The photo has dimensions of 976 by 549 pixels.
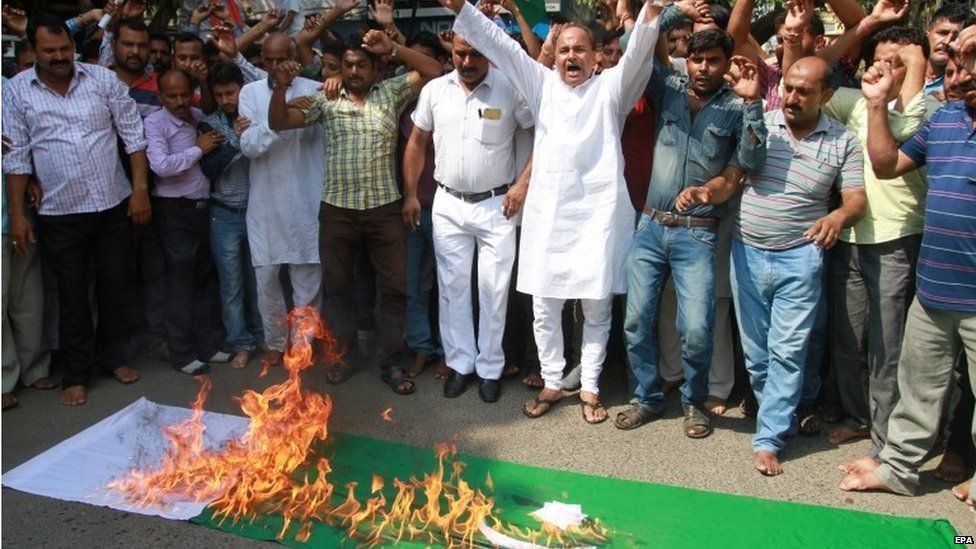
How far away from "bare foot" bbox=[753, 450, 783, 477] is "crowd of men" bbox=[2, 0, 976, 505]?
2 cm

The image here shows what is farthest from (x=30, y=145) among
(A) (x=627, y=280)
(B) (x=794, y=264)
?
(B) (x=794, y=264)

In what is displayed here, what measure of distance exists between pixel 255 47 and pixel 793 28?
4490 millimetres

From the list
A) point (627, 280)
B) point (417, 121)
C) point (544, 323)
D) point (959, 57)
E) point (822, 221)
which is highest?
point (959, 57)

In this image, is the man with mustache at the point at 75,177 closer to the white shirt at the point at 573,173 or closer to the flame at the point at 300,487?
the flame at the point at 300,487

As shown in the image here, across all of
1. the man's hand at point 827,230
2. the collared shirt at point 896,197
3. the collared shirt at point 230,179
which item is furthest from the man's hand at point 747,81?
the collared shirt at point 230,179

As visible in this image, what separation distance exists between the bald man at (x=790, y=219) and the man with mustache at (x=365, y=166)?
2.00 m

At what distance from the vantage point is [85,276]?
5449mm

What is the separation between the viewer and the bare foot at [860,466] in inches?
165

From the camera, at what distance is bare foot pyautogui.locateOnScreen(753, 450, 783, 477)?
428cm

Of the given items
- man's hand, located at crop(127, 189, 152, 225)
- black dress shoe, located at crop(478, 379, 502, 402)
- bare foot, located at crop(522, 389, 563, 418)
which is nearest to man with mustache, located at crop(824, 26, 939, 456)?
bare foot, located at crop(522, 389, 563, 418)

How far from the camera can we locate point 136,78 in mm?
5969

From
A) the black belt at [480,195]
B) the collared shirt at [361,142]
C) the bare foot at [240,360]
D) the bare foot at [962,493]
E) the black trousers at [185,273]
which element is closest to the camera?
the bare foot at [962,493]

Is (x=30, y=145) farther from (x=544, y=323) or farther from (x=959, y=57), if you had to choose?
(x=959, y=57)

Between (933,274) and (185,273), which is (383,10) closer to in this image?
(185,273)
